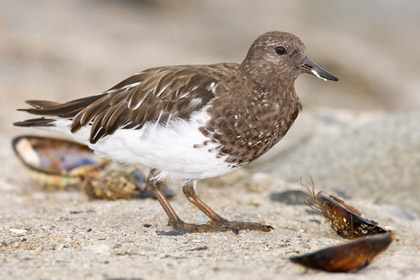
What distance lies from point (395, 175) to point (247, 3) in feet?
44.0

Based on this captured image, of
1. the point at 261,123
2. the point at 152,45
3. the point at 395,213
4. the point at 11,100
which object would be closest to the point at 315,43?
the point at 152,45

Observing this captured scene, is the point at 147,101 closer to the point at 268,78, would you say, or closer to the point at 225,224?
the point at 268,78

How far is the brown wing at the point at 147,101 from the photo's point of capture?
423cm

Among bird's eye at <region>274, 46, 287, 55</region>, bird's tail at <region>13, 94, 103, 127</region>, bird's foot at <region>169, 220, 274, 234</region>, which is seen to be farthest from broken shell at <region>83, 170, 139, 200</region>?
bird's eye at <region>274, 46, 287, 55</region>

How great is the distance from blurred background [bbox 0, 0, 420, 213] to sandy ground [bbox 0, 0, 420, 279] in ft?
0.13

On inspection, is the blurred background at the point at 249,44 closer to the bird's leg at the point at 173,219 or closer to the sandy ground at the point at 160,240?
the sandy ground at the point at 160,240

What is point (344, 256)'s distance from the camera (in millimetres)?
3264

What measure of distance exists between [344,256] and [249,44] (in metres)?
11.2

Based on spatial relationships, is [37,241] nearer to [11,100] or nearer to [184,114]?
[184,114]

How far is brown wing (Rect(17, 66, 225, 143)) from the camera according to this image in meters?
4.23

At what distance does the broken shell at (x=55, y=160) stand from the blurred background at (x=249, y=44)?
542 mm

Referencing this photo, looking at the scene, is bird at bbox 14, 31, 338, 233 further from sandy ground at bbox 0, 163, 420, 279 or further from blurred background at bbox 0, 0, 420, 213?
blurred background at bbox 0, 0, 420, 213

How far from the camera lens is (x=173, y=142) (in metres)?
4.11

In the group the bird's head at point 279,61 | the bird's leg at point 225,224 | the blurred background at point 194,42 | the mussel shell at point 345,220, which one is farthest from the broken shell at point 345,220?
the blurred background at point 194,42
